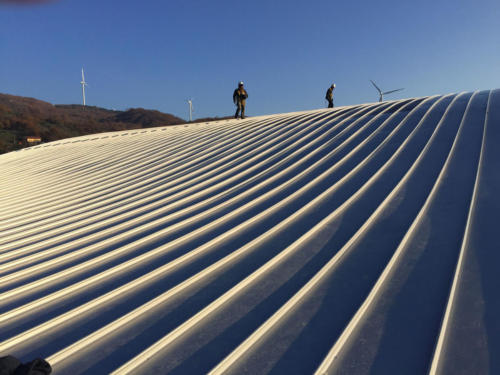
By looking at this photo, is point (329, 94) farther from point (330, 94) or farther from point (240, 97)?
point (240, 97)

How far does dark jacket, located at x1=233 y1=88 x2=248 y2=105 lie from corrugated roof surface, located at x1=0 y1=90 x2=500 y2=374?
22.9 feet

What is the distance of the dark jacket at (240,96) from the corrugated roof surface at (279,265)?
22.9 feet

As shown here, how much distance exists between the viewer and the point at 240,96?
14.5 m

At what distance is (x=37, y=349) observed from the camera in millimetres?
2865

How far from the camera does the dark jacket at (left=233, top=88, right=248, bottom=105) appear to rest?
14.4m

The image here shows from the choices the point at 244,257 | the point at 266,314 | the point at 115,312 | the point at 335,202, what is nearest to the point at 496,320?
the point at 266,314

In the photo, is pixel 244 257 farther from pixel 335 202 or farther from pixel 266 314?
pixel 335 202

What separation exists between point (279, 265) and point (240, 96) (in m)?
11.7

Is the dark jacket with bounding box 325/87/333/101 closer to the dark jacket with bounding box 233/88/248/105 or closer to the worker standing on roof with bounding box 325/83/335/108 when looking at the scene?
the worker standing on roof with bounding box 325/83/335/108

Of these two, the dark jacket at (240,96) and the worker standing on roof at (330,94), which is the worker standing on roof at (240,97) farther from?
the worker standing on roof at (330,94)

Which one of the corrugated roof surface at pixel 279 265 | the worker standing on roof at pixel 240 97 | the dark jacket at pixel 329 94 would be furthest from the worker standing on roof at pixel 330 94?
the corrugated roof surface at pixel 279 265

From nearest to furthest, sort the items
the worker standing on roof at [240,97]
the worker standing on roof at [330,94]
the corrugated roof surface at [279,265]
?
the corrugated roof surface at [279,265], the worker standing on roof at [240,97], the worker standing on roof at [330,94]

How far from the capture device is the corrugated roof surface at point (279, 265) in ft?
8.59

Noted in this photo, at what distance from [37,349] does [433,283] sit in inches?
136
